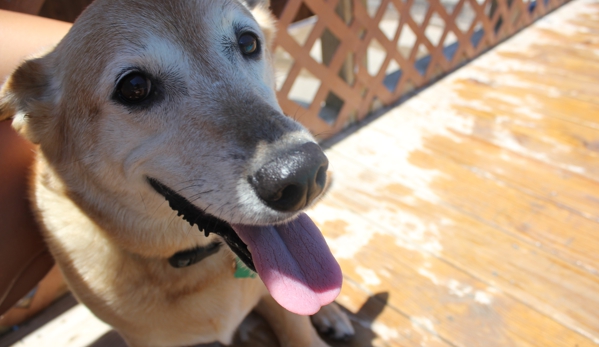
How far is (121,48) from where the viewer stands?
1116 millimetres

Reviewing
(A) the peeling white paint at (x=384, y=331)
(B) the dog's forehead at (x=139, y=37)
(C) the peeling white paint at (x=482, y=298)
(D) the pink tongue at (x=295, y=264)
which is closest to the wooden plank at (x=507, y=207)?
(C) the peeling white paint at (x=482, y=298)

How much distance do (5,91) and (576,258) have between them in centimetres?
213

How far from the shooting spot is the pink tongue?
1.12 meters

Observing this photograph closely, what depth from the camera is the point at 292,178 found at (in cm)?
92

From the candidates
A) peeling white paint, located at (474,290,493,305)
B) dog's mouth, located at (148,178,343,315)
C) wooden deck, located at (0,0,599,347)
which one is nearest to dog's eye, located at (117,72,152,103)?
dog's mouth, located at (148,178,343,315)

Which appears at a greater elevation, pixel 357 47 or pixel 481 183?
pixel 357 47

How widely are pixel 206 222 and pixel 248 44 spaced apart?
55 cm

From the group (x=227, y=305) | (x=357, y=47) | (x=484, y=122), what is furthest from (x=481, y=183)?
(x=227, y=305)

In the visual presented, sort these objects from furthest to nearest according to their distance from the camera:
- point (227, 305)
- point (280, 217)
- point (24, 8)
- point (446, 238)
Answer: point (446, 238), point (24, 8), point (227, 305), point (280, 217)

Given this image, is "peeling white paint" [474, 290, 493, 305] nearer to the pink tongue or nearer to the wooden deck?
the wooden deck

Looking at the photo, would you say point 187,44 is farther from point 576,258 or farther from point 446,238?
point 576,258

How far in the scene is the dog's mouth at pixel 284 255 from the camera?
44.3 inches

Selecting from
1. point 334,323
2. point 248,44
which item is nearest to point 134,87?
point 248,44

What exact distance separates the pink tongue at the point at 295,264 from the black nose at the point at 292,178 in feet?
0.67
